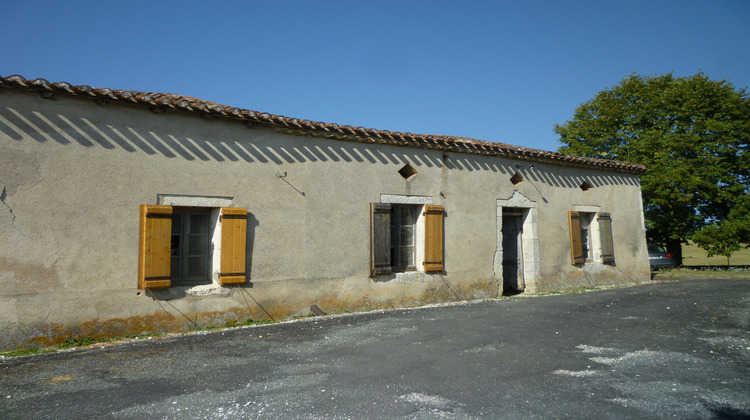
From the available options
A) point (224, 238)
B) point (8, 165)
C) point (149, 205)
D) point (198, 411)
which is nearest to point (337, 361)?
point (198, 411)

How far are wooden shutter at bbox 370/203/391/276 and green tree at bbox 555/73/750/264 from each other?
12.7 meters

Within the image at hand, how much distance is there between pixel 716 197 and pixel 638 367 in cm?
1526

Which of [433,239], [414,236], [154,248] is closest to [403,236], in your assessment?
[414,236]

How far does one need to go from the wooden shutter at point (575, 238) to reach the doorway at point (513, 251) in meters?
1.33

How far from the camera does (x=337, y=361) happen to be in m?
4.39

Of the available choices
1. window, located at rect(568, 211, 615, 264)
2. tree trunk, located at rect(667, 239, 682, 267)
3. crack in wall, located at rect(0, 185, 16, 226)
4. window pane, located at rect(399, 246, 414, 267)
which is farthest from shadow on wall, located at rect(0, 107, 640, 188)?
tree trunk, located at rect(667, 239, 682, 267)

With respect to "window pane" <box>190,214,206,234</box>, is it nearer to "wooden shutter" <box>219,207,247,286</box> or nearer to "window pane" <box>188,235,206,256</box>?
"window pane" <box>188,235,206,256</box>

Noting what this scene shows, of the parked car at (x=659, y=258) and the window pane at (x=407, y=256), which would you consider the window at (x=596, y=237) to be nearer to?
the window pane at (x=407, y=256)

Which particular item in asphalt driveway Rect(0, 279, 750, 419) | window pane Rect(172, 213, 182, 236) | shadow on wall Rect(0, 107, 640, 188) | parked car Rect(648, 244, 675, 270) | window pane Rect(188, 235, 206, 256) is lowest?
asphalt driveway Rect(0, 279, 750, 419)

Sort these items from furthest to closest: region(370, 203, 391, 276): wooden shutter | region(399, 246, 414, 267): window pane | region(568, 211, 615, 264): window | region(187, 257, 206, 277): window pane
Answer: region(568, 211, 615, 264): window, region(399, 246, 414, 267): window pane, region(370, 203, 391, 276): wooden shutter, region(187, 257, 206, 277): window pane

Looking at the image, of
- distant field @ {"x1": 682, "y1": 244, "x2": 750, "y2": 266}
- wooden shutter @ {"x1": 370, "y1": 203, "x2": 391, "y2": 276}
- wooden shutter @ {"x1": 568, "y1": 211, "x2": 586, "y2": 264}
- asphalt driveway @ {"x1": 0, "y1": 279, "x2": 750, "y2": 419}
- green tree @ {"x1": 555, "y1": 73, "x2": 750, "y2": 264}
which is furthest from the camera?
distant field @ {"x1": 682, "y1": 244, "x2": 750, "y2": 266}

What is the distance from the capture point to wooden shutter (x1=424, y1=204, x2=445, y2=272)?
8.29 m

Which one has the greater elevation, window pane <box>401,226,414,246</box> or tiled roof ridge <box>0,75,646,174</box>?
tiled roof ridge <box>0,75,646,174</box>

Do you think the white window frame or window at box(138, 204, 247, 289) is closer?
window at box(138, 204, 247, 289)
